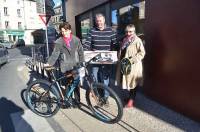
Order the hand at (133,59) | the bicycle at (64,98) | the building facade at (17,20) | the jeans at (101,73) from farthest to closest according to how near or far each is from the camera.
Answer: the building facade at (17,20) < the jeans at (101,73) < the hand at (133,59) < the bicycle at (64,98)

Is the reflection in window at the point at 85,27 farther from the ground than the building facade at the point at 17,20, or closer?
closer

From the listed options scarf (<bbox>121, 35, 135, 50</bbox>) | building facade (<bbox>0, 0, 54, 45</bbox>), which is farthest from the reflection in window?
building facade (<bbox>0, 0, 54, 45</bbox>)

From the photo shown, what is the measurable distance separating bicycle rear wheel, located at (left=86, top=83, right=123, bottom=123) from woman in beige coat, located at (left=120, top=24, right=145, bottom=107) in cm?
64

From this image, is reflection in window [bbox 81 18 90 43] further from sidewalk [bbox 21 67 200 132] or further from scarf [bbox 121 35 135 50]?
sidewalk [bbox 21 67 200 132]

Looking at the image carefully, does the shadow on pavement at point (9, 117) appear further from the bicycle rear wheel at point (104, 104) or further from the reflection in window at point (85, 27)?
A: the reflection in window at point (85, 27)

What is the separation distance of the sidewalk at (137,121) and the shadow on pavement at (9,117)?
60 cm

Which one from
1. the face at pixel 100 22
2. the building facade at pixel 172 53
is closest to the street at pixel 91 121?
the building facade at pixel 172 53

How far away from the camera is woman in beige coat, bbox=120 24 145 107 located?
514 centimetres

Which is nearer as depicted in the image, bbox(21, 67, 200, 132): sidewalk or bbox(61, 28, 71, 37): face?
bbox(21, 67, 200, 132): sidewalk

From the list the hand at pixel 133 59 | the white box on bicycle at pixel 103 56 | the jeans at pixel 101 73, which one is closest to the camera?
the hand at pixel 133 59

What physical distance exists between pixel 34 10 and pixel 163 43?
212ft

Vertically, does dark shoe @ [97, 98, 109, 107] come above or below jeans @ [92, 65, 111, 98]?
below

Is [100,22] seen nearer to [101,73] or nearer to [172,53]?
[101,73]

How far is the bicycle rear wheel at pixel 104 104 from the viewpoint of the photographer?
4512 millimetres
